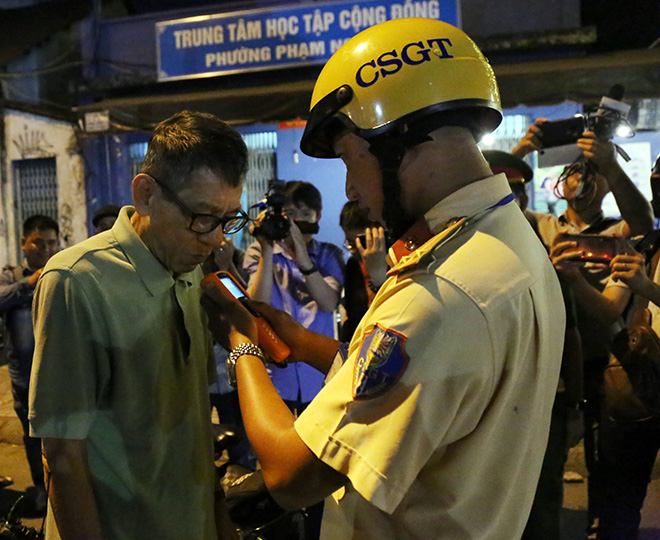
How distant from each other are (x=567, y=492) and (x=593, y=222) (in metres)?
2.04

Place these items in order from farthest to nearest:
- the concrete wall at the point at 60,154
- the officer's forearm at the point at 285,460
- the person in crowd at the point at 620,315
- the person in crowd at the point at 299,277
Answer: the concrete wall at the point at 60,154 < the person in crowd at the point at 299,277 < the person in crowd at the point at 620,315 < the officer's forearm at the point at 285,460

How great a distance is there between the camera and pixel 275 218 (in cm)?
353

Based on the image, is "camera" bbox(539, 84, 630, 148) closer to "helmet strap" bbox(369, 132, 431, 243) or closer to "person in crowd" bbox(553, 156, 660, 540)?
"person in crowd" bbox(553, 156, 660, 540)

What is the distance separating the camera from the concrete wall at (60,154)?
8742 mm

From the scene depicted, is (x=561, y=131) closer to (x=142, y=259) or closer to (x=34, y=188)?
(x=142, y=259)

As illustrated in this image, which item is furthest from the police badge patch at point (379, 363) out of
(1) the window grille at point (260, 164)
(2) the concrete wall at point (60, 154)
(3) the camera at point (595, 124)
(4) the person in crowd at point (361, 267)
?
(2) the concrete wall at point (60, 154)

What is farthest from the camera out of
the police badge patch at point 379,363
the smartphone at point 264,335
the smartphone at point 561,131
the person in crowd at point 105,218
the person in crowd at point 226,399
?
the person in crowd at point 105,218

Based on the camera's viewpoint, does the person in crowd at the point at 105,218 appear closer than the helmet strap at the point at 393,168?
No

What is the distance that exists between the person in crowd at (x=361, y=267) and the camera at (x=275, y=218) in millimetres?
417

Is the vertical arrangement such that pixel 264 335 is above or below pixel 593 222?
below

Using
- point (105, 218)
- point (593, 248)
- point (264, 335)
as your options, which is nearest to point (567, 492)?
point (593, 248)

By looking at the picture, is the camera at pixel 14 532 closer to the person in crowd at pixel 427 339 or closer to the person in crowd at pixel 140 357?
the person in crowd at pixel 140 357

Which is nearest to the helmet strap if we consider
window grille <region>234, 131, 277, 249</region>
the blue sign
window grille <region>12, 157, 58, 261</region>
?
the blue sign

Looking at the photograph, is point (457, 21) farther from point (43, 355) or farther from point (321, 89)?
point (43, 355)
